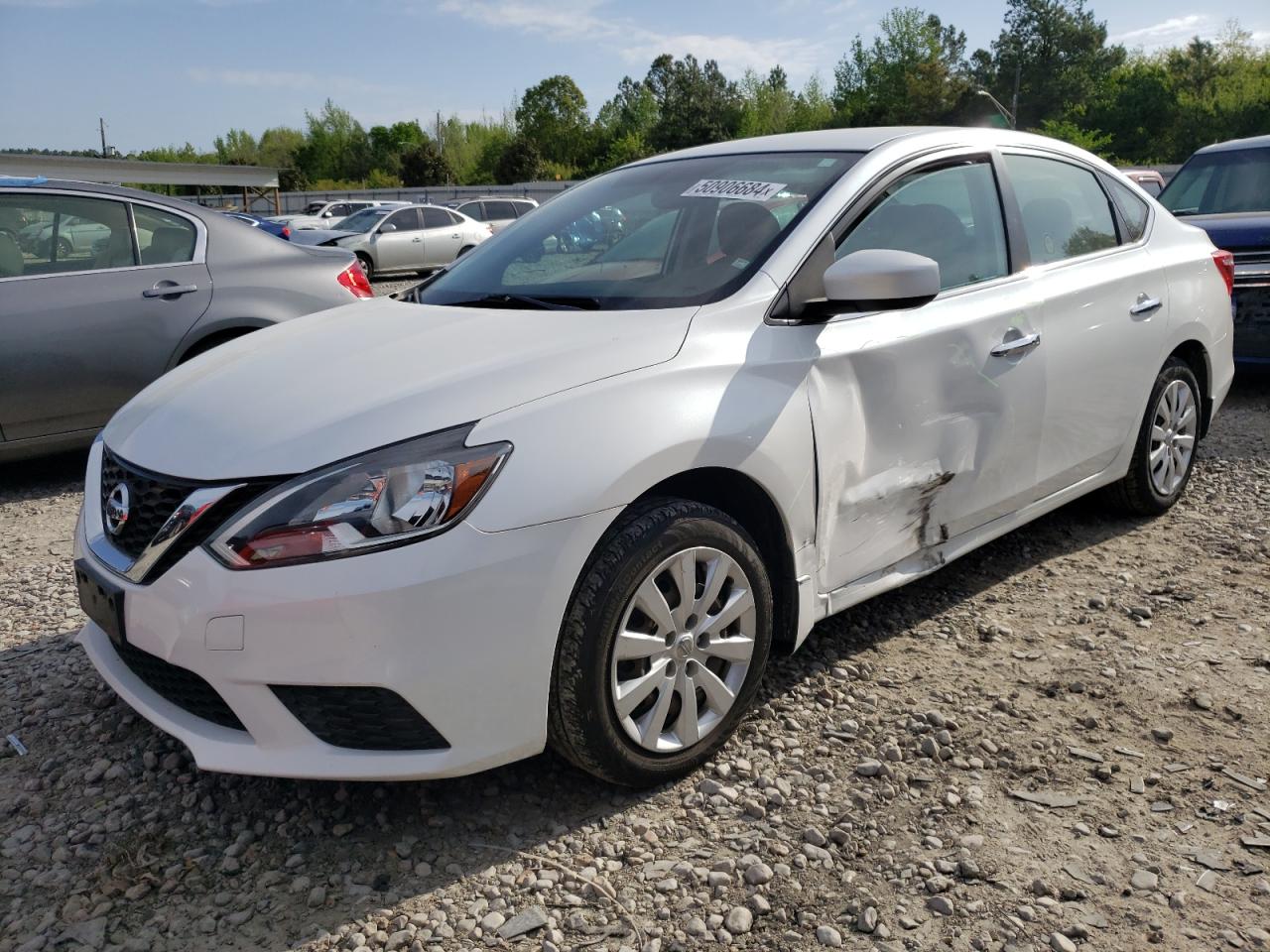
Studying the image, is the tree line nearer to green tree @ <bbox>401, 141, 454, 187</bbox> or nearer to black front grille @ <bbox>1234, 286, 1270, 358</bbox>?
green tree @ <bbox>401, 141, 454, 187</bbox>

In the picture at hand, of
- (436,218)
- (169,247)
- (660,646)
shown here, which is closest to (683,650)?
(660,646)

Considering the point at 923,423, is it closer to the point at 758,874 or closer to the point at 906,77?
the point at 758,874

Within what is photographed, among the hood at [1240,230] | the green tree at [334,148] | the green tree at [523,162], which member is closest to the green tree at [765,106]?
the green tree at [523,162]

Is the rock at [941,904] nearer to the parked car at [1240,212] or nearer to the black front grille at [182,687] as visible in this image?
the black front grille at [182,687]

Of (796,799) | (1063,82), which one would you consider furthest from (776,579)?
(1063,82)

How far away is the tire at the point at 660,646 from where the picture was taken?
2.32 metres

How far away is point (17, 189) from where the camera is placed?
527 centimetres

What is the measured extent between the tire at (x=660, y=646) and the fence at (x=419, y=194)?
34733 millimetres

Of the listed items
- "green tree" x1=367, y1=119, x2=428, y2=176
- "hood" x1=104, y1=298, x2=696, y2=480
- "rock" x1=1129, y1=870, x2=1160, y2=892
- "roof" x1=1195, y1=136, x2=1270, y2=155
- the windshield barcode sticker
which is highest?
"green tree" x1=367, y1=119, x2=428, y2=176

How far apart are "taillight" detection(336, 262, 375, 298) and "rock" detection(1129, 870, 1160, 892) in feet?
16.4

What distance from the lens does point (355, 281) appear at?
627 centimetres

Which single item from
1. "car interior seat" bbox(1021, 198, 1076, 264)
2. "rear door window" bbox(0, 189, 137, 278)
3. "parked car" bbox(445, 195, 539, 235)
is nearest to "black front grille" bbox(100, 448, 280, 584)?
"car interior seat" bbox(1021, 198, 1076, 264)

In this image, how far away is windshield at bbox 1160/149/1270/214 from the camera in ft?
26.0

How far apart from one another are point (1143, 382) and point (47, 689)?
13.2ft
